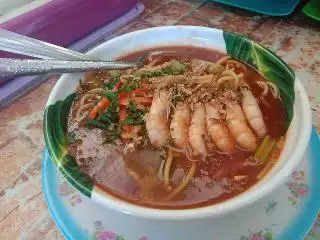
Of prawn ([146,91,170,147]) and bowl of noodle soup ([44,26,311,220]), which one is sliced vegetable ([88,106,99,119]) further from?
prawn ([146,91,170,147])

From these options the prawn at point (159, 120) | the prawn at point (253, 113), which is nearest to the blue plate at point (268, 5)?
the prawn at point (253, 113)

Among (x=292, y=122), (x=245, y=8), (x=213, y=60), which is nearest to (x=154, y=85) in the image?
(x=213, y=60)

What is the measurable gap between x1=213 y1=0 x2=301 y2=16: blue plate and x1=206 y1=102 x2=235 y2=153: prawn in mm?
869

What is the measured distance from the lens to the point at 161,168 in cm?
86

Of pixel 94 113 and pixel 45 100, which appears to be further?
pixel 45 100

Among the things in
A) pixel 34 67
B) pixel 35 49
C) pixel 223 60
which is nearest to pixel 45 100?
pixel 35 49

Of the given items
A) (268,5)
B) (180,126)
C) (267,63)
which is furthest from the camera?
(268,5)

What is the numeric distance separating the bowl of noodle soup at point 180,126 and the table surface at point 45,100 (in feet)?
0.82

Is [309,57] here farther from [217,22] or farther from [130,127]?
[130,127]

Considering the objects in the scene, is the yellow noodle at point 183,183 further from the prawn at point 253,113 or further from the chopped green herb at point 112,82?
the chopped green herb at point 112,82

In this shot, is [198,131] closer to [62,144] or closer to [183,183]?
[183,183]

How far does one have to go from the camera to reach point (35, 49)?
3.49 ft

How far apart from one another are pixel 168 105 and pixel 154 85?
9cm

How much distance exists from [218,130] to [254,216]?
22 centimetres
